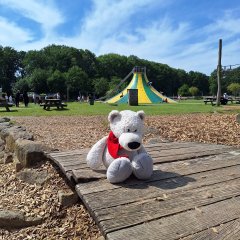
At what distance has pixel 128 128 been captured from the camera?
11.4 feet

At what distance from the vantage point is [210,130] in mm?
7930

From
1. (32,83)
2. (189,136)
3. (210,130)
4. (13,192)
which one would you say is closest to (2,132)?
(13,192)

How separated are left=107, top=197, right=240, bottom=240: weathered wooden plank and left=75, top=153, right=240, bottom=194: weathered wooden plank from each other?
781 mm

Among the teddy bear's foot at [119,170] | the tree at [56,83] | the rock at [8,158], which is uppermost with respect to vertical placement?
the tree at [56,83]

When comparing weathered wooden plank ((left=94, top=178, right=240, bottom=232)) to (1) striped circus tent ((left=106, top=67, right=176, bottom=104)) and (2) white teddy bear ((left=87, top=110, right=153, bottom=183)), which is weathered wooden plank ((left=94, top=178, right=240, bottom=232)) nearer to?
(2) white teddy bear ((left=87, top=110, right=153, bottom=183))

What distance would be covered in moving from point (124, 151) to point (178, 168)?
0.86 m

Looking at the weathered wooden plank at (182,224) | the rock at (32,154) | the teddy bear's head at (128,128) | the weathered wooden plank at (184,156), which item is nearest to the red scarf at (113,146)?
the teddy bear's head at (128,128)

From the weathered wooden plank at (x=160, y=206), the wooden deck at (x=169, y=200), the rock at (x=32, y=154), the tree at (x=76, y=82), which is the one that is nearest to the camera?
the wooden deck at (x=169, y=200)

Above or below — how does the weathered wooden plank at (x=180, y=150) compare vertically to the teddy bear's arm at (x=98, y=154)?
below

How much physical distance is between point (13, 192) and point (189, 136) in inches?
156

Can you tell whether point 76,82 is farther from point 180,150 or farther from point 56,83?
point 180,150

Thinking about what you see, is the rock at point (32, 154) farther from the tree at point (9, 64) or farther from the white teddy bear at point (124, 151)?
the tree at point (9, 64)

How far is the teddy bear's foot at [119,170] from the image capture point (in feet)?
11.0

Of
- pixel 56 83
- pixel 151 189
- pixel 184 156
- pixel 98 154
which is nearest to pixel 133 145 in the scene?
pixel 151 189
